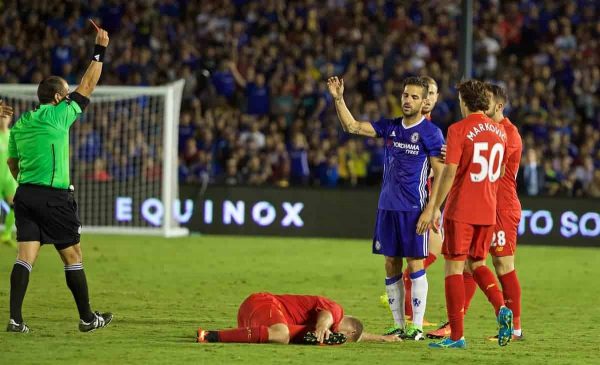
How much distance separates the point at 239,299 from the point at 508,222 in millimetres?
3440

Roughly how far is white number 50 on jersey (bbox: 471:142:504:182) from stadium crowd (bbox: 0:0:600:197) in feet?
37.8

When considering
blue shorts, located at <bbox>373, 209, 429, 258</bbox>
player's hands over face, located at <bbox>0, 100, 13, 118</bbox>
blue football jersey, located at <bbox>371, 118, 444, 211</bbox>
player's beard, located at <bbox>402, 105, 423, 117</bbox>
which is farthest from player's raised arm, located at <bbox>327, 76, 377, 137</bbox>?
player's hands over face, located at <bbox>0, 100, 13, 118</bbox>

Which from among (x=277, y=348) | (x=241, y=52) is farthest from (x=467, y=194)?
(x=241, y=52)

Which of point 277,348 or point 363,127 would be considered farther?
point 363,127

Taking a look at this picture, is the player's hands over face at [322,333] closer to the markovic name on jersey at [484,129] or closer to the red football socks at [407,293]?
the red football socks at [407,293]

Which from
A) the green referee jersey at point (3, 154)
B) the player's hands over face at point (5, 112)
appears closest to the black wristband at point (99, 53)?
the player's hands over face at point (5, 112)

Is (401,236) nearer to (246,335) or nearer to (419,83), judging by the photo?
(419,83)

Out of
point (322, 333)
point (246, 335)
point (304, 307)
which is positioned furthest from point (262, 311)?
point (322, 333)

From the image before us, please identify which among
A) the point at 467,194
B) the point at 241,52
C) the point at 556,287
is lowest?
the point at 556,287

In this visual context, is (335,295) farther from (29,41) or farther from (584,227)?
(29,41)

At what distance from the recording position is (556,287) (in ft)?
46.6

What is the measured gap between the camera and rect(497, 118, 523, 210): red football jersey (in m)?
9.78

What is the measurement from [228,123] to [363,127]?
13.7 m

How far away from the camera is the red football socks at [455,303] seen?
347 inches
